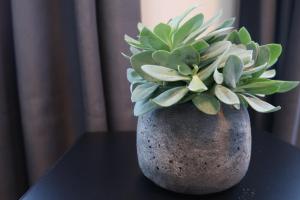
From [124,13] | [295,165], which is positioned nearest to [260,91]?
[295,165]

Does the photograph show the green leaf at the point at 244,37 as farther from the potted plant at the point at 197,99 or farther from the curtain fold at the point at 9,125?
the curtain fold at the point at 9,125

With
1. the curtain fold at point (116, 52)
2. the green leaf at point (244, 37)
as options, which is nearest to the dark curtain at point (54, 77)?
the curtain fold at point (116, 52)

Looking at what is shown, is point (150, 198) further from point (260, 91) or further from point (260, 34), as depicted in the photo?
point (260, 34)

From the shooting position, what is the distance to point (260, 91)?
0.48 metres

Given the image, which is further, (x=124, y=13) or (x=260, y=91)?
(x=124, y=13)

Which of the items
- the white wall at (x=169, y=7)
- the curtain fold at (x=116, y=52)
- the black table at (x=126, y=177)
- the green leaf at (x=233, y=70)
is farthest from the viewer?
the white wall at (x=169, y=7)

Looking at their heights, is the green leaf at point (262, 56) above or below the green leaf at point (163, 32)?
below

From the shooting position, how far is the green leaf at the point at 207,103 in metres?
0.44

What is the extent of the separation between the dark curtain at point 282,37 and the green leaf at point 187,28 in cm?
51

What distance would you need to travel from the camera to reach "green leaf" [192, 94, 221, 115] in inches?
17.4

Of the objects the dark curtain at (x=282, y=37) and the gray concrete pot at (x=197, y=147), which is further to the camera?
the dark curtain at (x=282, y=37)

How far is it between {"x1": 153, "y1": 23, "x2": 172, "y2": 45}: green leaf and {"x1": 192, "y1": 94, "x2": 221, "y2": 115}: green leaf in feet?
0.34

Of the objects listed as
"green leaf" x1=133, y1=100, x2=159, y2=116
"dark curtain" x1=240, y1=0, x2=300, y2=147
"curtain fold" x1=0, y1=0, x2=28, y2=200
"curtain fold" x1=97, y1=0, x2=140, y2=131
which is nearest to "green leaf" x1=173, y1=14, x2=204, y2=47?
"green leaf" x1=133, y1=100, x2=159, y2=116

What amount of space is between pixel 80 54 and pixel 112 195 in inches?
17.3
